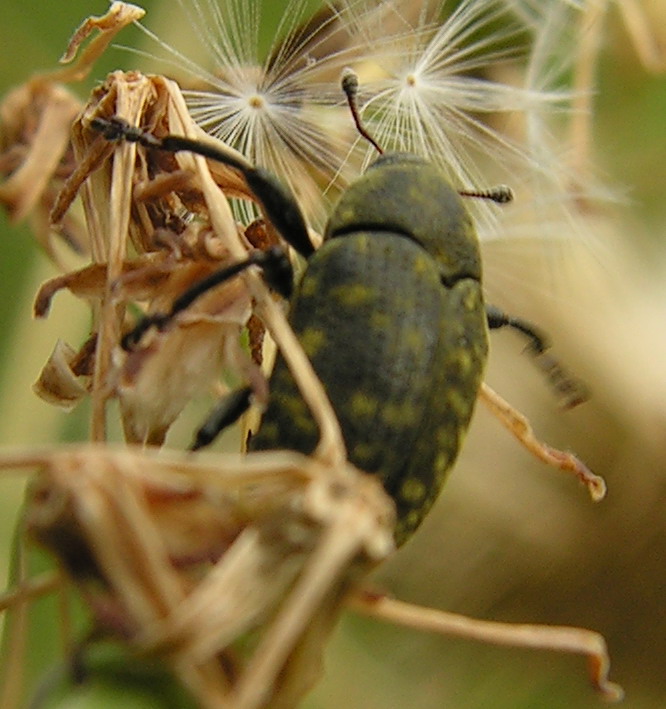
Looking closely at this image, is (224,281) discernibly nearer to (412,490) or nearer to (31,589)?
(412,490)

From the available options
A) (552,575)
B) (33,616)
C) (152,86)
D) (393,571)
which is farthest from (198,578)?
(552,575)

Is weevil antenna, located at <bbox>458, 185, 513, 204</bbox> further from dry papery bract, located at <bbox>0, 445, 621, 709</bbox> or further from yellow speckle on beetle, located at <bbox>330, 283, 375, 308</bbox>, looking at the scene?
dry papery bract, located at <bbox>0, 445, 621, 709</bbox>

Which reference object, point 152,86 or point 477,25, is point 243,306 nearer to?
point 152,86

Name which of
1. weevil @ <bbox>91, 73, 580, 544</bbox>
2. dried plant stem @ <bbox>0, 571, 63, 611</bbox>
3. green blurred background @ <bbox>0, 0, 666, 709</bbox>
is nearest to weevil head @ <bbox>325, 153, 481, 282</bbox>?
weevil @ <bbox>91, 73, 580, 544</bbox>

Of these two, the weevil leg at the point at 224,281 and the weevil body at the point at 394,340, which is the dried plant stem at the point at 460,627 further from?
the weevil leg at the point at 224,281

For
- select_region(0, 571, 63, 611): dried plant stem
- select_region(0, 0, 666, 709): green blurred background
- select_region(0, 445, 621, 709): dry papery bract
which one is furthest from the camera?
select_region(0, 0, 666, 709): green blurred background

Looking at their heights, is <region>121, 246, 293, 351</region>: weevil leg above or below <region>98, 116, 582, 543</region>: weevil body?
above

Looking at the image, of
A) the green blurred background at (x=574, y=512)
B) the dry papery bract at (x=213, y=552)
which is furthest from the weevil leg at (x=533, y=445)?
the green blurred background at (x=574, y=512)
